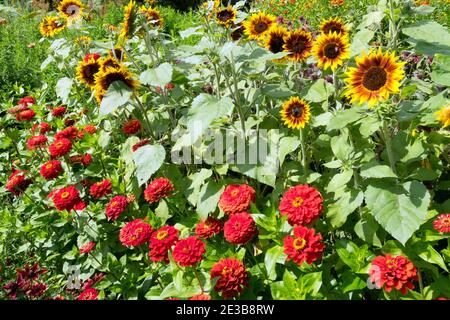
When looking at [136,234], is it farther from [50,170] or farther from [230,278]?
[50,170]

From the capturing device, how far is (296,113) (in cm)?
173

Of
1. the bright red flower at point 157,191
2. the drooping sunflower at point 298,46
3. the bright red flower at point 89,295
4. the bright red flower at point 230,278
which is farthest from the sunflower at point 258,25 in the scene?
the bright red flower at point 89,295

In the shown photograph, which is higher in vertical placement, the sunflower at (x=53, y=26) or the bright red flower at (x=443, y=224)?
the sunflower at (x=53, y=26)

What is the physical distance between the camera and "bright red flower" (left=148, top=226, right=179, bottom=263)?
58.4 inches

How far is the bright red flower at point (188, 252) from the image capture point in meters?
1.37

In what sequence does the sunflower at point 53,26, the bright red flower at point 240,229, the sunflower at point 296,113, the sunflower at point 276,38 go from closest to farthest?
the bright red flower at point 240,229, the sunflower at point 296,113, the sunflower at point 276,38, the sunflower at point 53,26

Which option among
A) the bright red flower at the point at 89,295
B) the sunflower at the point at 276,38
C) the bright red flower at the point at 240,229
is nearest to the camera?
the bright red flower at the point at 240,229

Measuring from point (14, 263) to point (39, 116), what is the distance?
129 centimetres

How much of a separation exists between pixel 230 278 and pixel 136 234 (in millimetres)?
459

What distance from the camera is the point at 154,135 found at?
7.22ft

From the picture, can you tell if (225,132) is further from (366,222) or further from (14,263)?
(14,263)

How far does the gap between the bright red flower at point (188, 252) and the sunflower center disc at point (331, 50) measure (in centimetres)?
98

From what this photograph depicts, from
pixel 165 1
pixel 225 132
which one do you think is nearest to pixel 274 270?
pixel 225 132

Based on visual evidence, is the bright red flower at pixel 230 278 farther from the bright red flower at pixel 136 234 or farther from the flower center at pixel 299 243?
the bright red flower at pixel 136 234
